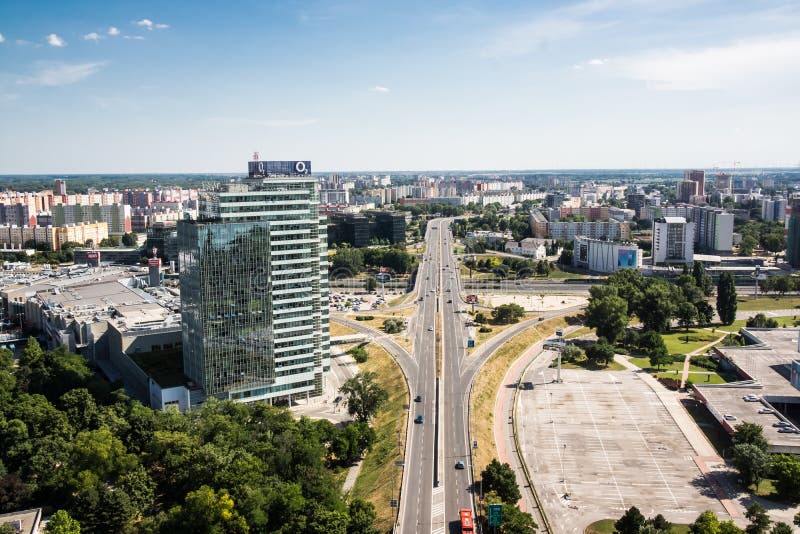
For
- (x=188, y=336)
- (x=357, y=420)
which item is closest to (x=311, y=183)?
(x=188, y=336)

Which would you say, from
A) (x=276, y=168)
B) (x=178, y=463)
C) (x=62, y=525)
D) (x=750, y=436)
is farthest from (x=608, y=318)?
(x=62, y=525)

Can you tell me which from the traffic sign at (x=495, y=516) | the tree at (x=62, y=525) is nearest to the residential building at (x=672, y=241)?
the traffic sign at (x=495, y=516)

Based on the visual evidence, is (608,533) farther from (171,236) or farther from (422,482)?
(171,236)

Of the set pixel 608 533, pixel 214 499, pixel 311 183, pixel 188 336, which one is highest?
pixel 311 183

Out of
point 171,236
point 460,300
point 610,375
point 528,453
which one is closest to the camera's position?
point 528,453

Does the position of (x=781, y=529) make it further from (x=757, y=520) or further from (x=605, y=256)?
(x=605, y=256)

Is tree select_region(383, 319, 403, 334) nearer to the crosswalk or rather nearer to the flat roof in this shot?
the flat roof
